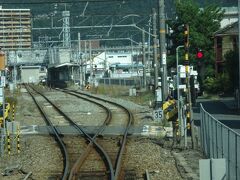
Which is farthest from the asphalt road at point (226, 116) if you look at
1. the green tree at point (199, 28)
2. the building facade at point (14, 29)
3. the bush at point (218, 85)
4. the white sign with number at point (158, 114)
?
the building facade at point (14, 29)

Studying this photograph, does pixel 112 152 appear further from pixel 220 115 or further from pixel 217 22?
pixel 217 22

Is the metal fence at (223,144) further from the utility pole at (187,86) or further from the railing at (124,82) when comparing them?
the railing at (124,82)

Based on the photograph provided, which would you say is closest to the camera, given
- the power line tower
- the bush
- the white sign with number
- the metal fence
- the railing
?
the metal fence

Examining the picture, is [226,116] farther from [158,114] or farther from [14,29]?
[14,29]

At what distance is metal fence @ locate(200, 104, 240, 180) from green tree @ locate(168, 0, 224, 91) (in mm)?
44327

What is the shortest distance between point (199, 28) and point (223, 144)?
52.5 metres

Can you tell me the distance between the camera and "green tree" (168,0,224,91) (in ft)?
200

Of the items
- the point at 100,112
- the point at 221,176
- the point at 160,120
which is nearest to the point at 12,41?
the point at 100,112

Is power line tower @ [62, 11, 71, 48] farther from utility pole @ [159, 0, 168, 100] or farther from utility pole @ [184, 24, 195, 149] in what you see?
utility pole @ [184, 24, 195, 149]

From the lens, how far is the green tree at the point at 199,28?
200ft

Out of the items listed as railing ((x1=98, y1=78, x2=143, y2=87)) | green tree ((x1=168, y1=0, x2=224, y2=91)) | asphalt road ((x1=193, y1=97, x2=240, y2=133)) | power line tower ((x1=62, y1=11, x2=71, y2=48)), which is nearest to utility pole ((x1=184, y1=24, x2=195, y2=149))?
asphalt road ((x1=193, y1=97, x2=240, y2=133))

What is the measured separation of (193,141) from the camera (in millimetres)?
18000

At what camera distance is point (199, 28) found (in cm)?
6388

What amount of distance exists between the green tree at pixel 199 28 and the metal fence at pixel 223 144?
4433 cm
